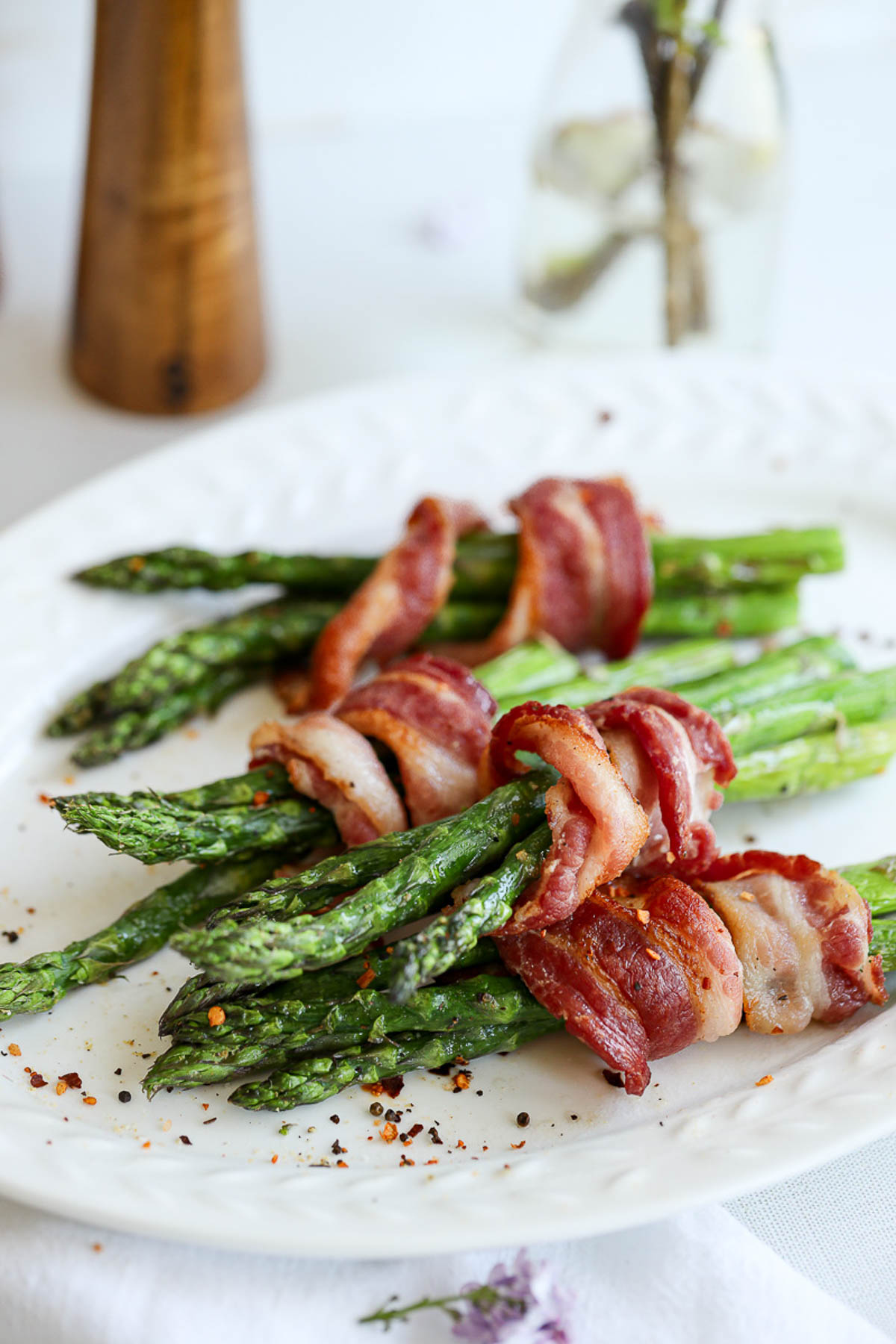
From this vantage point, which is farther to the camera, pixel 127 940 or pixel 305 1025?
pixel 127 940

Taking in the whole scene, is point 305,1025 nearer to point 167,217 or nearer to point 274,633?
point 274,633

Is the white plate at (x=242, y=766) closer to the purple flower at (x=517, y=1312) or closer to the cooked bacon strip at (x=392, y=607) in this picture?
the purple flower at (x=517, y=1312)

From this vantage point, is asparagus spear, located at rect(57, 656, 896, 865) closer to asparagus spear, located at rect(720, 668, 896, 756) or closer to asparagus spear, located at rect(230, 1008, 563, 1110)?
asparagus spear, located at rect(720, 668, 896, 756)

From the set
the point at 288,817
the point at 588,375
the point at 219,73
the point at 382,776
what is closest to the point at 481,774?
the point at 382,776

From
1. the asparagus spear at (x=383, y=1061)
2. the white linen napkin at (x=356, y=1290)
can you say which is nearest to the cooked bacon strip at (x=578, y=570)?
the asparagus spear at (x=383, y=1061)

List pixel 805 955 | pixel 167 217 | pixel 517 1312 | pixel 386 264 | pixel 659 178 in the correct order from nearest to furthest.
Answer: pixel 517 1312 < pixel 805 955 < pixel 167 217 < pixel 659 178 < pixel 386 264

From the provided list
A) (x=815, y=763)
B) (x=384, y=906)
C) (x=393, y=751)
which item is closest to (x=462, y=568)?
(x=393, y=751)

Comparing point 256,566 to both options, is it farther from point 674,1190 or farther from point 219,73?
point 674,1190
